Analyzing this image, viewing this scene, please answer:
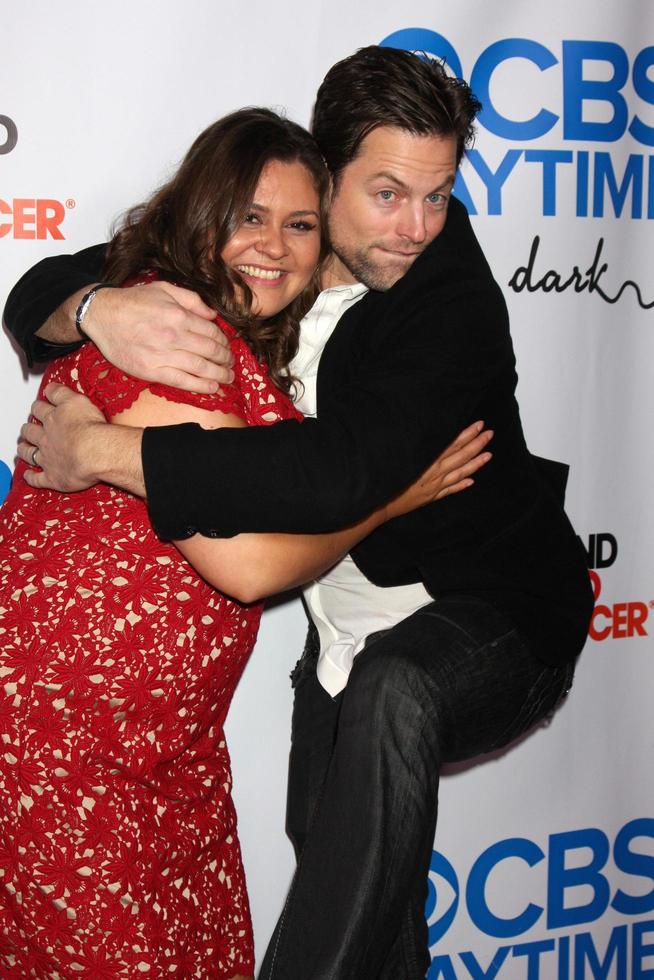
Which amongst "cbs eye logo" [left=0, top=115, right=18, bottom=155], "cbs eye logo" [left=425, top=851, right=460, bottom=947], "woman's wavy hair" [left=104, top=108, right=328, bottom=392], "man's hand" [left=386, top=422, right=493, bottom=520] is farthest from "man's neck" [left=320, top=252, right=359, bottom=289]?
"cbs eye logo" [left=425, top=851, right=460, bottom=947]

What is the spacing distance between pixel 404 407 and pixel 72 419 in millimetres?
458

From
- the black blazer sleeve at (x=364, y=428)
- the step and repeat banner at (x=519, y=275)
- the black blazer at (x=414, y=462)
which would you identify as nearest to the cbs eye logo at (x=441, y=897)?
the step and repeat banner at (x=519, y=275)

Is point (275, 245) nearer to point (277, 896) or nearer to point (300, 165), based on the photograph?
point (300, 165)

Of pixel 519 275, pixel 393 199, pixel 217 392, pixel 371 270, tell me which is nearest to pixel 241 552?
pixel 217 392

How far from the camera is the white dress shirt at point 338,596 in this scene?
1779mm

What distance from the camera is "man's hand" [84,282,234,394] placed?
51.6 inches

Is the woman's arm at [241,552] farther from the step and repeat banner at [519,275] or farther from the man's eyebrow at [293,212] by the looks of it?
the step and repeat banner at [519,275]

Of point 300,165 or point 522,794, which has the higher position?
point 300,165

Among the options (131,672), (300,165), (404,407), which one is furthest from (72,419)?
(300,165)

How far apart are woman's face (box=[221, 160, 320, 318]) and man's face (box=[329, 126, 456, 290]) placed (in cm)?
14

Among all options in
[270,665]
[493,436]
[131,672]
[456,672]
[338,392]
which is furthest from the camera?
[270,665]

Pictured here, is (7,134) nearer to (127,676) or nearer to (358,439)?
(358,439)

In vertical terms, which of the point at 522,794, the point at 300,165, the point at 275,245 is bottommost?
the point at 522,794

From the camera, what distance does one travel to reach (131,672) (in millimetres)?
1341
